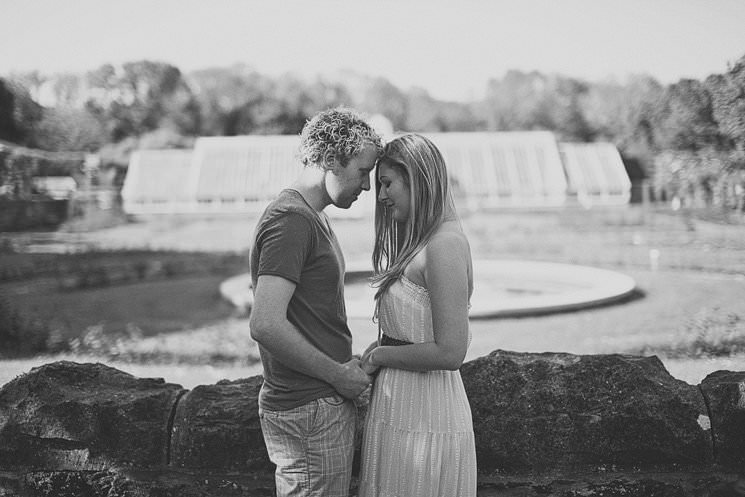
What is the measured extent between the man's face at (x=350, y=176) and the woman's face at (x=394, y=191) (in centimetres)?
4

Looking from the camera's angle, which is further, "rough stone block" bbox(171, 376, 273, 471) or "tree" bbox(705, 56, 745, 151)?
"tree" bbox(705, 56, 745, 151)

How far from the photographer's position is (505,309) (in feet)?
22.9

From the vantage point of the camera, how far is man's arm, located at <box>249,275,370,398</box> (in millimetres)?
1882

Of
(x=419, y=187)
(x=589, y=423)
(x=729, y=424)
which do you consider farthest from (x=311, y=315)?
(x=729, y=424)

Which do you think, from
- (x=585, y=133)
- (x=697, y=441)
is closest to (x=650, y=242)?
(x=585, y=133)

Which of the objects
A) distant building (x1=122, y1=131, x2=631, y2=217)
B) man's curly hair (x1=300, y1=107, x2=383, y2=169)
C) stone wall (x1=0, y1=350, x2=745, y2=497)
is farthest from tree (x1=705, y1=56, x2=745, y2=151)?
distant building (x1=122, y1=131, x2=631, y2=217)

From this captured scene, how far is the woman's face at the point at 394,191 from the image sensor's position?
1998mm

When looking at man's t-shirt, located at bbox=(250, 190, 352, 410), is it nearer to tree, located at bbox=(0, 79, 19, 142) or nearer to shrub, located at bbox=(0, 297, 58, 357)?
shrub, located at bbox=(0, 297, 58, 357)

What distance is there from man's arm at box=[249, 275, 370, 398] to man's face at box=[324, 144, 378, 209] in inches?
11.3

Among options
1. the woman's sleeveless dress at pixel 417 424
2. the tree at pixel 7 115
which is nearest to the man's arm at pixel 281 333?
the woman's sleeveless dress at pixel 417 424

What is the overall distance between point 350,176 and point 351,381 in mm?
562

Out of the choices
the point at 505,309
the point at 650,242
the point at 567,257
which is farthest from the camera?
the point at 567,257

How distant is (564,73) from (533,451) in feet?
32.5

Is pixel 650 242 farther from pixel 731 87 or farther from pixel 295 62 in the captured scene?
pixel 295 62
